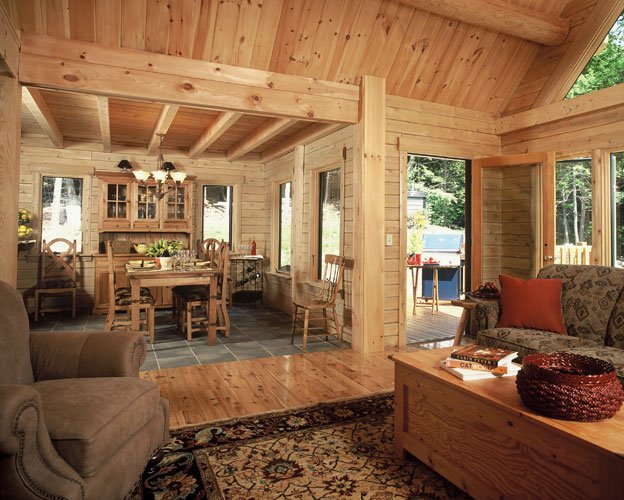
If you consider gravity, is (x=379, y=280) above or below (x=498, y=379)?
above

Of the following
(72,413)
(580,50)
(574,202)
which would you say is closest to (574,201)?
(574,202)

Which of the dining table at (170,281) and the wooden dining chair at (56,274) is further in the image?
the wooden dining chair at (56,274)

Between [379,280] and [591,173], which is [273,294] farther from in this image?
[591,173]

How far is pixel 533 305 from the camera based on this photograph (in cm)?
329

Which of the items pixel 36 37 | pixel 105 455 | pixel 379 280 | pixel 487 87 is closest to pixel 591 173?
pixel 487 87

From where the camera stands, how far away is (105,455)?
1.58 meters

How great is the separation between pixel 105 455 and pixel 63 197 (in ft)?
19.7

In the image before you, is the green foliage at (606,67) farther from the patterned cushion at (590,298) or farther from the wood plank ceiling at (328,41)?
the patterned cushion at (590,298)

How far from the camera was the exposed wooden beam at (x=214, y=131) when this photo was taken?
4876mm

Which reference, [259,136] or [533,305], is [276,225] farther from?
[533,305]

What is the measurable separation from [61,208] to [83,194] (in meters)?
0.37

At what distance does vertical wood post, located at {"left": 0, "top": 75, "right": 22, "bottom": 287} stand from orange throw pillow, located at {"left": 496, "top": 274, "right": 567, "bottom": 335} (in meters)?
3.64

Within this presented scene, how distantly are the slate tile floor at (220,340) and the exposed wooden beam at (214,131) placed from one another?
7.90 ft

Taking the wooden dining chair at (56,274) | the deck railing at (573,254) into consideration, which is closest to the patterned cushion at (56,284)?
the wooden dining chair at (56,274)
